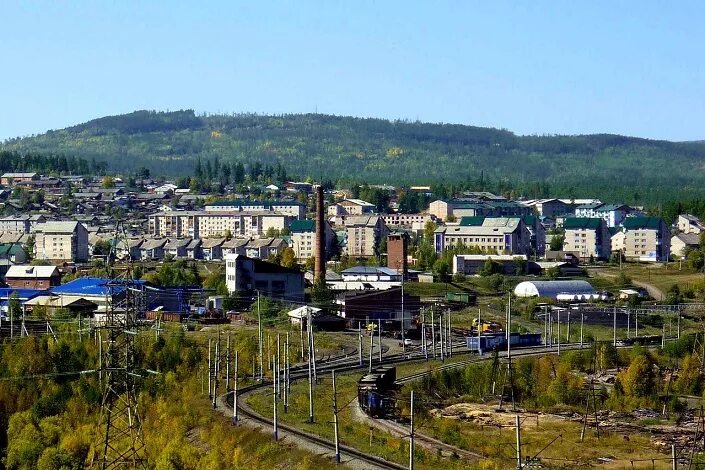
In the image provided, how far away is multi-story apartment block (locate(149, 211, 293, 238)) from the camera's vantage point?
81.8 meters

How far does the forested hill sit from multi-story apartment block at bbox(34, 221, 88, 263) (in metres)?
63.2

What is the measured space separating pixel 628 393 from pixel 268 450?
37.1ft

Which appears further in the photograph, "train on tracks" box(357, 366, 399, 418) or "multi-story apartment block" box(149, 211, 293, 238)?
"multi-story apartment block" box(149, 211, 293, 238)

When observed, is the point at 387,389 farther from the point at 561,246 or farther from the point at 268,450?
the point at 561,246

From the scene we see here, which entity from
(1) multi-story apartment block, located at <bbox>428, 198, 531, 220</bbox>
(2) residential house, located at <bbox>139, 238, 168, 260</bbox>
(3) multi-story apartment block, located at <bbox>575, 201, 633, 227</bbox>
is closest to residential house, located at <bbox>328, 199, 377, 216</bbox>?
(1) multi-story apartment block, located at <bbox>428, 198, 531, 220</bbox>

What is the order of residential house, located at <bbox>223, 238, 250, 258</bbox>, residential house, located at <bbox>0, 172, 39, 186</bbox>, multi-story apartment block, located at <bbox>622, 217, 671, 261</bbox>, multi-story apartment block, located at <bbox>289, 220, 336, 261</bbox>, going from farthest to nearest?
1. residential house, located at <bbox>0, 172, 39, 186</bbox>
2. multi-story apartment block, located at <bbox>289, 220, 336, 261</bbox>
3. multi-story apartment block, located at <bbox>622, 217, 671, 261</bbox>
4. residential house, located at <bbox>223, 238, 250, 258</bbox>

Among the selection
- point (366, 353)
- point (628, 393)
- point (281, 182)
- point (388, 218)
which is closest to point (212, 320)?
point (366, 353)

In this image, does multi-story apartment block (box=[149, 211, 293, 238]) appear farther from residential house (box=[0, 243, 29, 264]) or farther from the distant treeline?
the distant treeline

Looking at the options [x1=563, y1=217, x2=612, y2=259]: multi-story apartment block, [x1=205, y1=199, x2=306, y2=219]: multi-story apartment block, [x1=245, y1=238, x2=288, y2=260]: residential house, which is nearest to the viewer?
[x1=245, y1=238, x2=288, y2=260]: residential house

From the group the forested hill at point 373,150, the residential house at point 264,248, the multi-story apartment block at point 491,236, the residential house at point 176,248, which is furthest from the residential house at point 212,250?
the forested hill at point 373,150

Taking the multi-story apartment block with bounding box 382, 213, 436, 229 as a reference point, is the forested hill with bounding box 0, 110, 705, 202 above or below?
above

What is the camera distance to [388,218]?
3413 inches

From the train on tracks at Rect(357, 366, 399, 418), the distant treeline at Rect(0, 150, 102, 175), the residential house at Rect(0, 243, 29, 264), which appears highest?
the distant treeline at Rect(0, 150, 102, 175)

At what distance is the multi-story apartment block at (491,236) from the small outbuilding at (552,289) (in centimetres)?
1539
